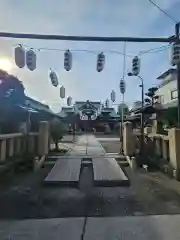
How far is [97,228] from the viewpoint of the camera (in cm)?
505

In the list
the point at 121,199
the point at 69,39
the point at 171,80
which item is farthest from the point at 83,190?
the point at 171,80

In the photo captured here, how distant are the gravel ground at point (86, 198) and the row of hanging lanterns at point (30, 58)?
13.4 ft

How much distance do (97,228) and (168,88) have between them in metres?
35.0

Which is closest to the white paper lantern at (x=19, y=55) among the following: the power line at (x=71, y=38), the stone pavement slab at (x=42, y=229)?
the power line at (x=71, y=38)

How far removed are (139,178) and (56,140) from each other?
28.0 ft

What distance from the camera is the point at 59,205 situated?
260 inches

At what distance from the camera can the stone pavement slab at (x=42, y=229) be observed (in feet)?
15.4

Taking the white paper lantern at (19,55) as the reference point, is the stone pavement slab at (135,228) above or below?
below

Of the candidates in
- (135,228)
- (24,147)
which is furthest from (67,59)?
(135,228)

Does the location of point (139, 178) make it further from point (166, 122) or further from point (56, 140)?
point (56, 140)

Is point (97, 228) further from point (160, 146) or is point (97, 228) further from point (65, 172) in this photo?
→ point (160, 146)

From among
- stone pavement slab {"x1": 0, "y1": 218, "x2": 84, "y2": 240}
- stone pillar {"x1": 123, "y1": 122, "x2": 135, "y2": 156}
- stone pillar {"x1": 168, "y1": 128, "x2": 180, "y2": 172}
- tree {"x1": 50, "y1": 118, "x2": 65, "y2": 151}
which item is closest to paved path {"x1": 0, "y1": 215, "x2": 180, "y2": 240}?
stone pavement slab {"x1": 0, "y1": 218, "x2": 84, "y2": 240}

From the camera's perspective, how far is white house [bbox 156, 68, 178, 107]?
35.7 meters

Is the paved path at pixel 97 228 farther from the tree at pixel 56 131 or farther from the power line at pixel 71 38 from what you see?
the tree at pixel 56 131
